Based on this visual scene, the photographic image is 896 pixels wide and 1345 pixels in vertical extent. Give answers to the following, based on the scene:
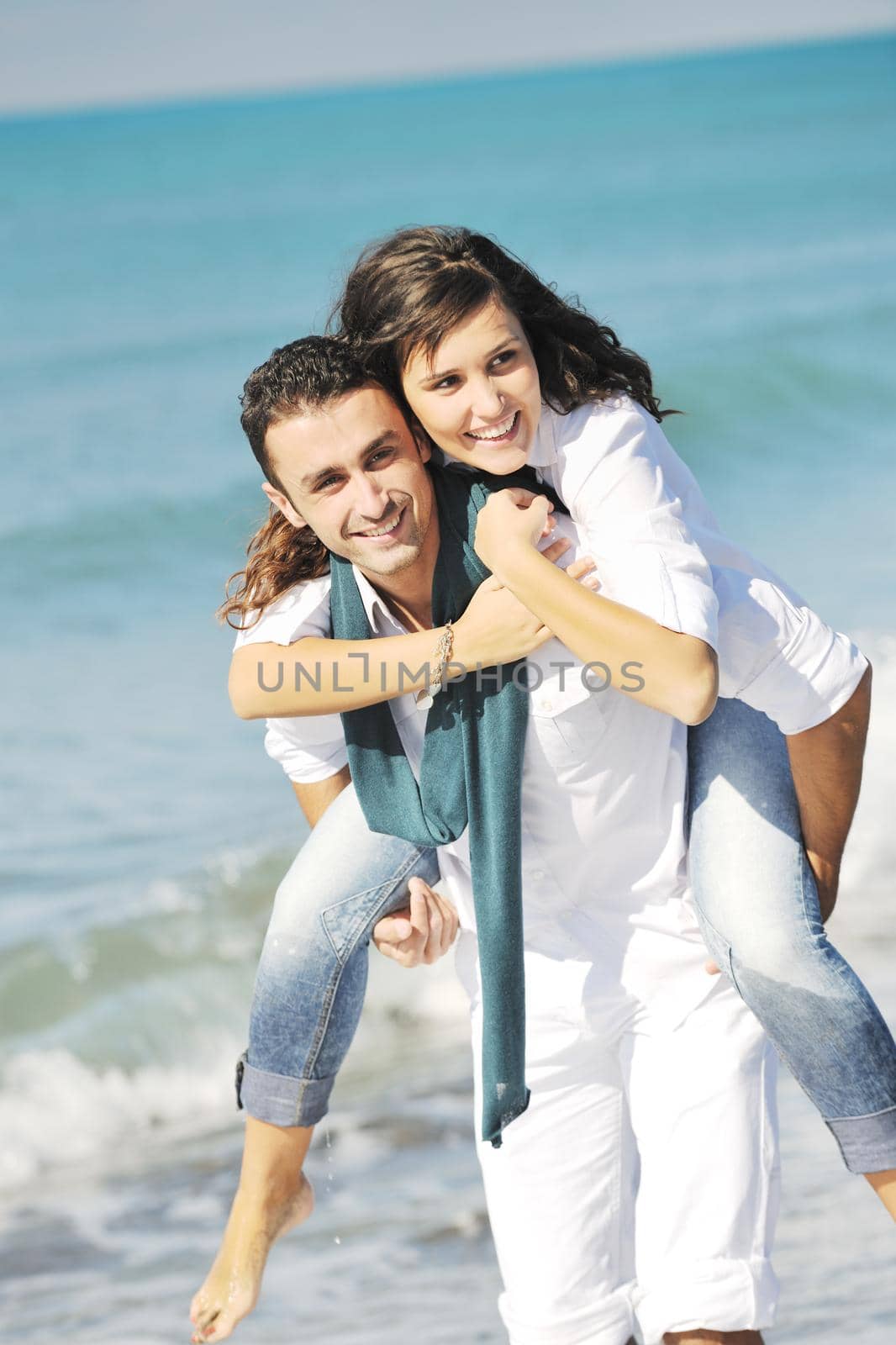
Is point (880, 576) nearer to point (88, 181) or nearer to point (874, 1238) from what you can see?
point (874, 1238)

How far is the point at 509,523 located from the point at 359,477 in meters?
0.28

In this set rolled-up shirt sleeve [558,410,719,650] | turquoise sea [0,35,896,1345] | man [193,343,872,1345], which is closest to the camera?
rolled-up shirt sleeve [558,410,719,650]

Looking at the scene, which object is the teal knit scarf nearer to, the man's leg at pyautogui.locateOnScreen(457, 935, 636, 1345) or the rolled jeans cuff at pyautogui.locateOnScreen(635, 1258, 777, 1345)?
the man's leg at pyautogui.locateOnScreen(457, 935, 636, 1345)

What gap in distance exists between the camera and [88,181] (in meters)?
24.2

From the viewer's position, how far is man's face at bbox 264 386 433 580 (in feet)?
8.88

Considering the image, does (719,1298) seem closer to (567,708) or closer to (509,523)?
(567,708)

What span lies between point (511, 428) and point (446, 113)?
34.6 metres

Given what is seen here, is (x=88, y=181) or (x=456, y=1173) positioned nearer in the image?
(x=456, y=1173)

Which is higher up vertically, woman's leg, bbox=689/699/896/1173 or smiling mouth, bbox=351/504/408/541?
smiling mouth, bbox=351/504/408/541

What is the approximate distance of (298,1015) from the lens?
3150 millimetres

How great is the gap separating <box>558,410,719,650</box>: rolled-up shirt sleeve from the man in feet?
0.47

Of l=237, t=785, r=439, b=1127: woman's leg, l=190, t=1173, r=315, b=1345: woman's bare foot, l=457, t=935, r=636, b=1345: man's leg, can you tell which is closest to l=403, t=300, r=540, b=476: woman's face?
l=237, t=785, r=439, b=1127: woman's leg

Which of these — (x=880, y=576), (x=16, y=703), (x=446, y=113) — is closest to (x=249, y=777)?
(x=16, y=703)

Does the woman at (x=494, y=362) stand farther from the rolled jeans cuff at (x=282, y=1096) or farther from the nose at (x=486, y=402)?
the rolled jeans cuff at (x=282, y=1096)
